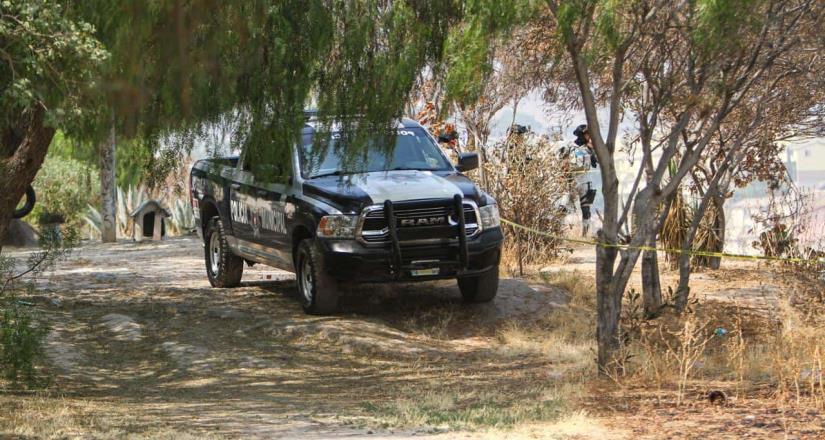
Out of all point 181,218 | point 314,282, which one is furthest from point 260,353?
A: point 181,218

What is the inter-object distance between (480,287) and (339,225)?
193 cm

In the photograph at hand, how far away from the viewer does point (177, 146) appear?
10.2 meters

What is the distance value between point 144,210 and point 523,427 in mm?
18394

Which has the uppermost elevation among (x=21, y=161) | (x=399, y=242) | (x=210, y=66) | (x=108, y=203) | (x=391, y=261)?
(x=210, y=66)

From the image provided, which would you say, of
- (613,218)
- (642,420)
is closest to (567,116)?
(613,218)

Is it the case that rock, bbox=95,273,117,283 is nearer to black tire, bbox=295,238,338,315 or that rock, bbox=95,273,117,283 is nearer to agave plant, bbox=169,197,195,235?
black tire, bbox=295,238,338,315

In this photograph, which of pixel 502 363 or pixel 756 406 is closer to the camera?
pixel 756 406

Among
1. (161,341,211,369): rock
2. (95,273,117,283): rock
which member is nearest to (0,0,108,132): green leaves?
(161,341,211,369): rock

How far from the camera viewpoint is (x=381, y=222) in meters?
12.8

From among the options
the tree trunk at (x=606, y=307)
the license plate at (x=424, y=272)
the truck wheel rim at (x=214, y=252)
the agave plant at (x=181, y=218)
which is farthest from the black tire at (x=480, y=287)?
the agave plant at (x=181, y=218)

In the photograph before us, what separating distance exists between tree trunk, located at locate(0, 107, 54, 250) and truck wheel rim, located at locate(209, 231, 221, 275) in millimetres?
5400

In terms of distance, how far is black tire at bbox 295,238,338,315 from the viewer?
13.1 m

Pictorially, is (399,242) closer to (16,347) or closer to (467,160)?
(467,160)

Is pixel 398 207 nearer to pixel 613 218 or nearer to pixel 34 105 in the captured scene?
pixel 613 218
